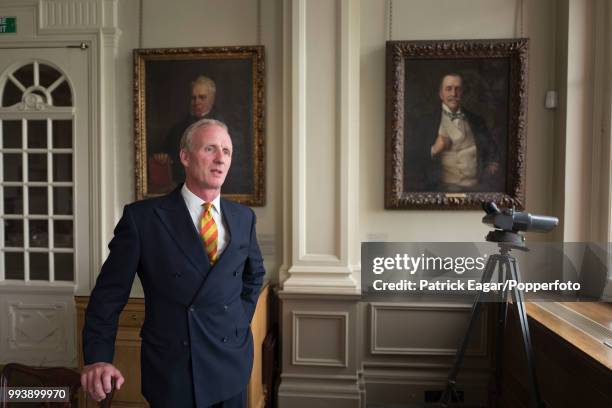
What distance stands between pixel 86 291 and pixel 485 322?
118 inches

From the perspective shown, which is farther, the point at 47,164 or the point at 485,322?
the point at 47,164

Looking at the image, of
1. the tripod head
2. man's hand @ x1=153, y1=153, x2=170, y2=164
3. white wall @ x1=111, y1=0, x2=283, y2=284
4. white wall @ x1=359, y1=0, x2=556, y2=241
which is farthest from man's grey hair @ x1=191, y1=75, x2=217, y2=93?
the tripod head

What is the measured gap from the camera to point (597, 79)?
2.67 metres

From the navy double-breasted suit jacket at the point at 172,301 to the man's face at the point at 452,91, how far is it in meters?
2.10

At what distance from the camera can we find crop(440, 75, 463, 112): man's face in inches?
115

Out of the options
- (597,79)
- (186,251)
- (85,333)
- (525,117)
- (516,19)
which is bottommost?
(85,333)

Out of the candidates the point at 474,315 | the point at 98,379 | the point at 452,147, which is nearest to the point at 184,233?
the point at 98,379

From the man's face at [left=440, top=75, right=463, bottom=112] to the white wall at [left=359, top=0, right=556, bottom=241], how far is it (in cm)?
32

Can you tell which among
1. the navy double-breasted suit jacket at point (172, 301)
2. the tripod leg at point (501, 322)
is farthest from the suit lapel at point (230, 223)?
the tripod leg at point (501, 322)

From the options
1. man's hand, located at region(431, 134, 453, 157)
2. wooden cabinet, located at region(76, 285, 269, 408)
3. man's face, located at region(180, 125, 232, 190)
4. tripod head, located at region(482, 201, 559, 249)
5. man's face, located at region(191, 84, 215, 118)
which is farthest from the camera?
man's face, located at region(191, 84, 215, 118)

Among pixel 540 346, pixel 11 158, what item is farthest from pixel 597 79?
pixel 11 158

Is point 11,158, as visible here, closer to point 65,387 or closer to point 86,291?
point 86,291

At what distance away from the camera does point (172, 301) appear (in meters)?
1.49

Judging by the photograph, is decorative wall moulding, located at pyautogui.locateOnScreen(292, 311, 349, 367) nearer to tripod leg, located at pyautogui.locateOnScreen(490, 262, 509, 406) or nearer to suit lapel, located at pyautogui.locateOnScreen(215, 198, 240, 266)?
tripod leg, located at pyautogui.locateOnScreen(490, 262, 509, 406)
